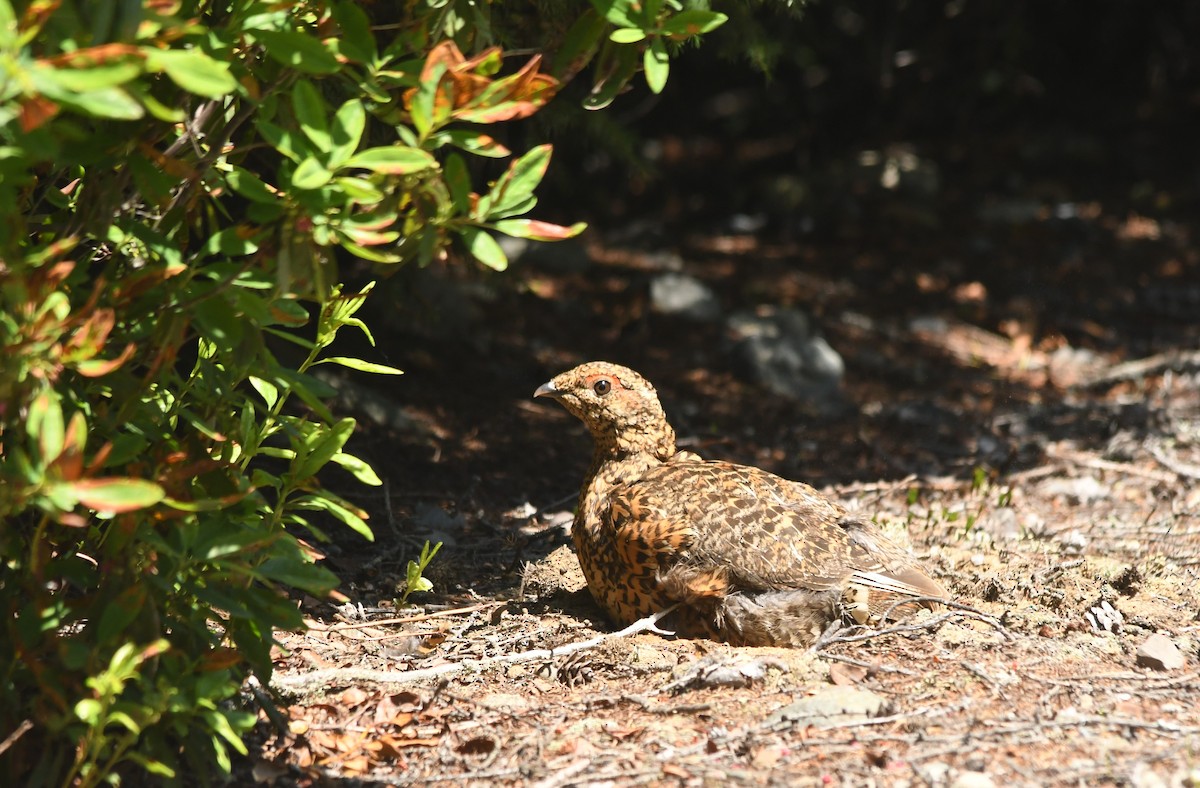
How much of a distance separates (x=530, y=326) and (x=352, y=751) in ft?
16.3

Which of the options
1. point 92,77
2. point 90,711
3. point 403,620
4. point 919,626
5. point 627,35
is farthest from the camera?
point 403,620

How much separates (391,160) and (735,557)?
2.19m

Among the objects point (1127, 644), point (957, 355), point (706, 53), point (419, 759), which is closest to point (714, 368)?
point (957, 355)

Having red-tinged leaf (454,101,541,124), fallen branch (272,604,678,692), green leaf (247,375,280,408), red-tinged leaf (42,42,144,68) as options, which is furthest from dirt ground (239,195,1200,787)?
red-tinged leaf (42,42,144,68)

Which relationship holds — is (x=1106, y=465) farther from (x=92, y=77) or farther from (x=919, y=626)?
(x=92, y=77)

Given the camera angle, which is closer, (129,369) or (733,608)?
(129,369)

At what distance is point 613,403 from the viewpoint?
4934 millimetres

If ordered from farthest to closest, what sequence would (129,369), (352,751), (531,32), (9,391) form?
(531,32) < (352,751) < (129,369) < (9,391)

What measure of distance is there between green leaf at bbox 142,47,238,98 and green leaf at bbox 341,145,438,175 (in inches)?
13.6

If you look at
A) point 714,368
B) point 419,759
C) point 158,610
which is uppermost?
point 158,610

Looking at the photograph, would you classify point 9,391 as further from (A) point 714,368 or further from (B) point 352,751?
(A) point 714,368

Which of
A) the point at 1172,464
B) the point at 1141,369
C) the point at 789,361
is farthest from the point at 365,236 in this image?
the point at 1141,369

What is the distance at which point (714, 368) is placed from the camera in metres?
8.10

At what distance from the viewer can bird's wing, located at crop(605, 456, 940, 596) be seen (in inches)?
173
